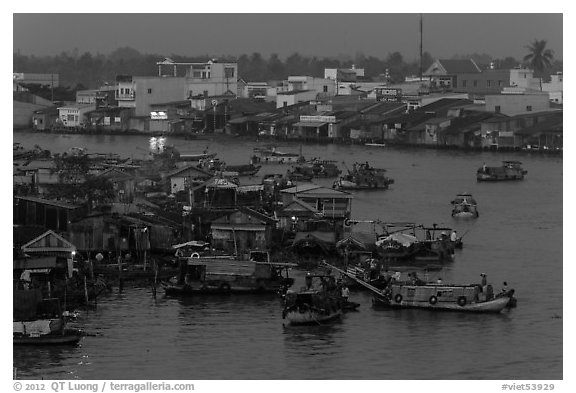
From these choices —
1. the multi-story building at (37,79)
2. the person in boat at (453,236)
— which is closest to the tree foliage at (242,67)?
the multi-story building at (37,79)

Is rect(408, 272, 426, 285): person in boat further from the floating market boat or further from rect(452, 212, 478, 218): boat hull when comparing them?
rect(452, 212, 478, 218): boat hull

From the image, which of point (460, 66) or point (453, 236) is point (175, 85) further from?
point (453, 236)

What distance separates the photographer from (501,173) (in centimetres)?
1271

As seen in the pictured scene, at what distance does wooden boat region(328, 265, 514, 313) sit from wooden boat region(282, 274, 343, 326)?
316 millimetres

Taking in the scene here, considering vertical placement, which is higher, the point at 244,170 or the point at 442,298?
the point at 244,170

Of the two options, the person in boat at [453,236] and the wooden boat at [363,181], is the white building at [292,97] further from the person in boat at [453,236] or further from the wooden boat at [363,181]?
the person in boat at [453,236]

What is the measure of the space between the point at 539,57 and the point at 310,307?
16.0 meters

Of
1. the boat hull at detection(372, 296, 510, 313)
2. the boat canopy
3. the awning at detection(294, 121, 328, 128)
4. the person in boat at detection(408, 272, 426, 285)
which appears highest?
the awning at detection(294, 121, 328, 128)

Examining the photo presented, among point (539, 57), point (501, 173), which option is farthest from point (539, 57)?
point (501, 173)

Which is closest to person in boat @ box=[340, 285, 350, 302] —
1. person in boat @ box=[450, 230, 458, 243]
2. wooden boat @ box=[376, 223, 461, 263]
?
wooden boat @ box=[376, 223, 461, 263]

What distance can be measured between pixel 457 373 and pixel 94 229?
2.45 meters

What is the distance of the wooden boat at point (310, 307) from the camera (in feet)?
19.8

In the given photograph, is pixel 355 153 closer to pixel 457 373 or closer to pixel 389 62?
pixel 457 373

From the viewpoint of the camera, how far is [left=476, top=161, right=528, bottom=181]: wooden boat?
1262 cm
